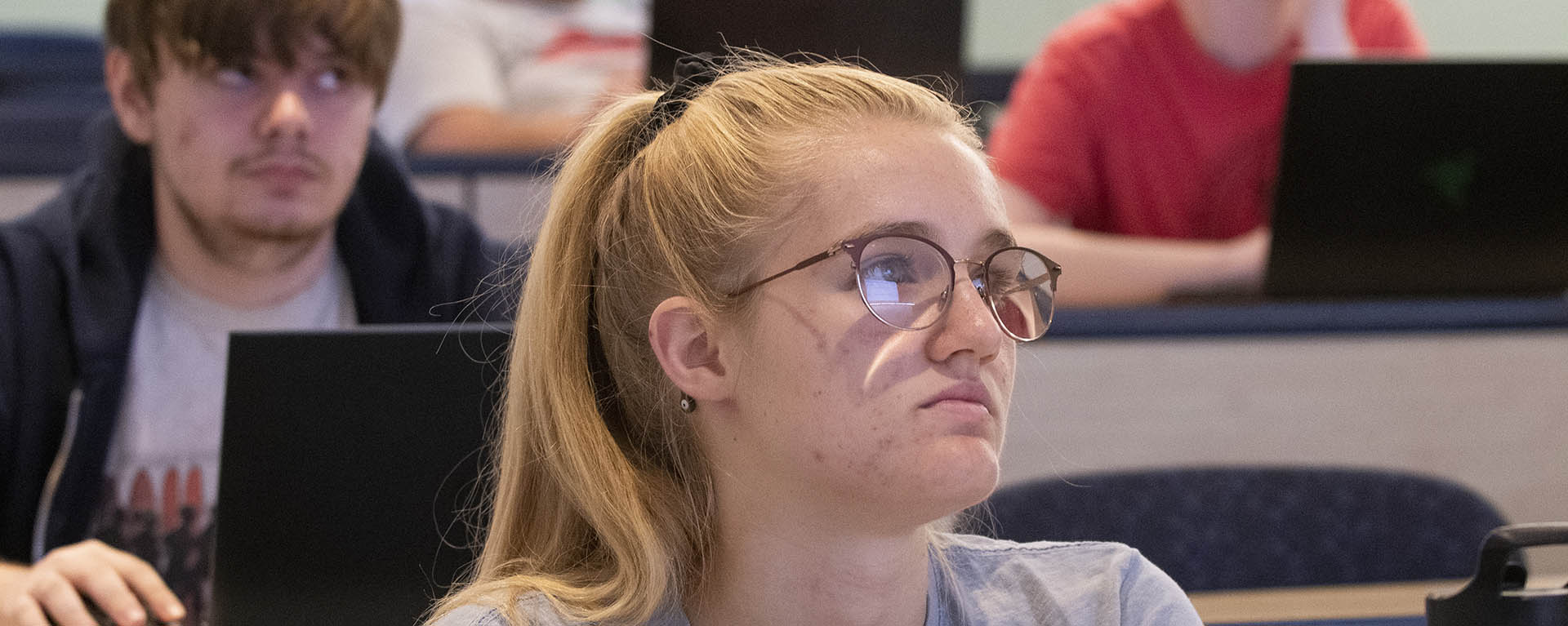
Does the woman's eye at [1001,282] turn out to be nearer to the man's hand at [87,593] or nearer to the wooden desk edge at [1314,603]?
the wooden desk edge at [1314,603]

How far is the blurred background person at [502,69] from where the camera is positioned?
271 cm

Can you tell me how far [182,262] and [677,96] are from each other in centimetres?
81

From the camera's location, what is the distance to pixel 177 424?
1.58 metres

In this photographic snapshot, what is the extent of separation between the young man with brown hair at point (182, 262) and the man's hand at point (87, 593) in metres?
0.31

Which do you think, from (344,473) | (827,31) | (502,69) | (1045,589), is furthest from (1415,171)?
(502,69)

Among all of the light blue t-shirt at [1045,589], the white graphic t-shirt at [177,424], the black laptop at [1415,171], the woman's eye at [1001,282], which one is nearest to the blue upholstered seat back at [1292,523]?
the black laptop at [1415,171]

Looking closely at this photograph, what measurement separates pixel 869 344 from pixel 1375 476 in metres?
0.88

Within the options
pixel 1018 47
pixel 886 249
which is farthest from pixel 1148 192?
pixel 1018 47

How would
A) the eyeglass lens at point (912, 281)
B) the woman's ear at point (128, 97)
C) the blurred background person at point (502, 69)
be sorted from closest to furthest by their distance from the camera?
the eyeglass lens at point (912, 281), the woman's ear at point (128, 97), the blurred background person at point (502, 69)

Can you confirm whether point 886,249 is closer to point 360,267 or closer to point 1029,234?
point 360,267

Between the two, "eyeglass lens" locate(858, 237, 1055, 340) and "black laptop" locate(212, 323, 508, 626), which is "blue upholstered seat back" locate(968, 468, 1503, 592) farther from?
"black laptop" locate(212, 323, 508, 626)

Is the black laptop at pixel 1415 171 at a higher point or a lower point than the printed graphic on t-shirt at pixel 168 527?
higher

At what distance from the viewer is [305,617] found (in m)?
1.15

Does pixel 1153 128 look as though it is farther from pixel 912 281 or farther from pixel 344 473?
pixel 344 473
